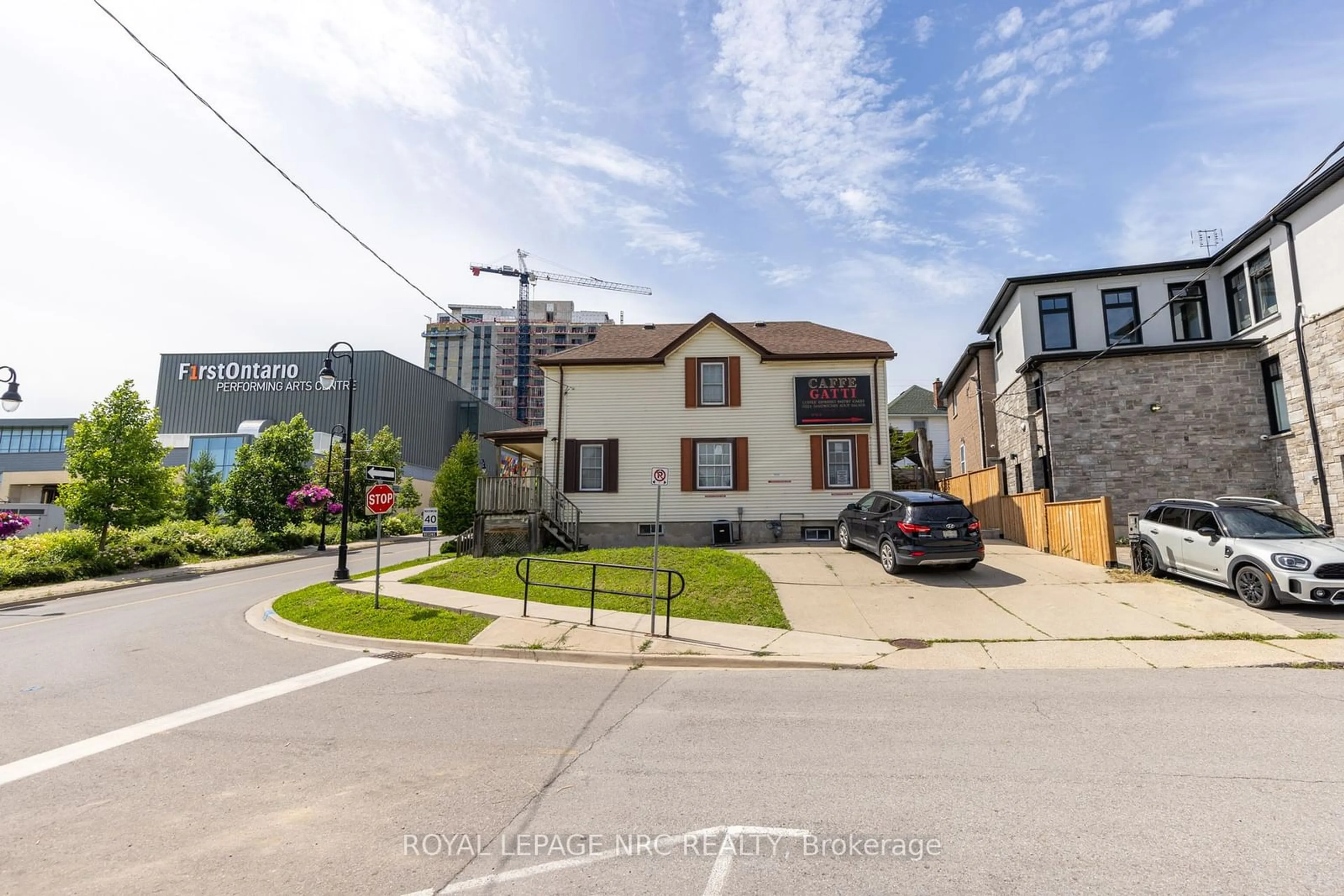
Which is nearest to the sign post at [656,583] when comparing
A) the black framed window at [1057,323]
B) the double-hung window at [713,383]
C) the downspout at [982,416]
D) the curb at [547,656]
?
the curb at [547,656]

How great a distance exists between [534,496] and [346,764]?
1426cm

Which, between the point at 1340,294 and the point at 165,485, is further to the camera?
the point at 165,485

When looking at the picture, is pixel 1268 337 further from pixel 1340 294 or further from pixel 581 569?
pixel 581 569

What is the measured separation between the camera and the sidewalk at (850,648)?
776 cm

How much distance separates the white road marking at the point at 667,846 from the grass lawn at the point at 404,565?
14.6 metres

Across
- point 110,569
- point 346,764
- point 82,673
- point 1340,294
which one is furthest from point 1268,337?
point 110,569

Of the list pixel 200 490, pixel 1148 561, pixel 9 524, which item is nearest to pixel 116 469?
pixel 9 524

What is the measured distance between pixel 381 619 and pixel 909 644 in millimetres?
8698

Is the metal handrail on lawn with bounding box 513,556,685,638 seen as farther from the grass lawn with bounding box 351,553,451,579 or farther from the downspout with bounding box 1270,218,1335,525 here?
the downspout with bounding box 1270,218,1335,525

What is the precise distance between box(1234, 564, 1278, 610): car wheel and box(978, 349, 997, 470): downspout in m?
15.8

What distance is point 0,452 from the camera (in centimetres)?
6238

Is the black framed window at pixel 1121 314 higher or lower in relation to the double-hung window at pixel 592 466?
higher

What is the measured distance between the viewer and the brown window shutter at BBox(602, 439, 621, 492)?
20.3 metres

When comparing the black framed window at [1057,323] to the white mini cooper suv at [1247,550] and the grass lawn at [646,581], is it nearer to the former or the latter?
the white mini cooper suv at [1247,550]
